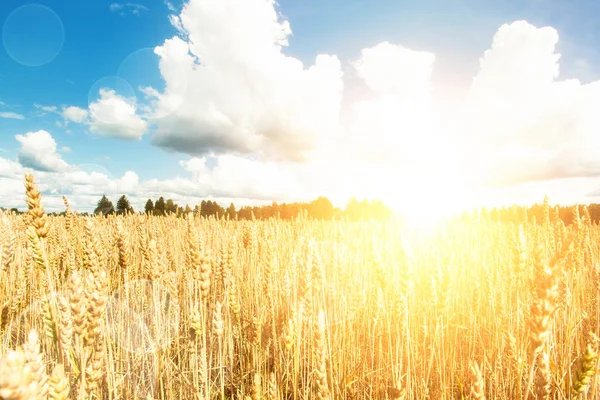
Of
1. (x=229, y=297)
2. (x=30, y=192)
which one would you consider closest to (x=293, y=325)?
(x=229, y=297)

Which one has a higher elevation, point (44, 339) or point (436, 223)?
point (436, 223)

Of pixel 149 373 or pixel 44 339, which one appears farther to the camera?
pixel 44 339

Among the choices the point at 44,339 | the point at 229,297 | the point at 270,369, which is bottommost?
the point at 270,369

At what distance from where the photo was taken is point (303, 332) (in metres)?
3.16

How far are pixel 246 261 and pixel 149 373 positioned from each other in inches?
105

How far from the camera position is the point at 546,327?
1.20 meters

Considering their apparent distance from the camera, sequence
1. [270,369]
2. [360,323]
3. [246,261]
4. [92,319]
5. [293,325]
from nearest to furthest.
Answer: [92,319] < [293,325] < [270,369] < [360,323] < [246,261]

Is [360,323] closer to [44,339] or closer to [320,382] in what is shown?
[320,382]

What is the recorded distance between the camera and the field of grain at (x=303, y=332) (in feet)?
5.01

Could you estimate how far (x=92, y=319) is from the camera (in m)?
1.48

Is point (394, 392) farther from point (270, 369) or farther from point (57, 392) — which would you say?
point (270, 369)

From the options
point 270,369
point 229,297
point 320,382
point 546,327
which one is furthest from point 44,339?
point 546,327

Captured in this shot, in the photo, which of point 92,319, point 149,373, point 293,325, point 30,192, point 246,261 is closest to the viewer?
point 92,319

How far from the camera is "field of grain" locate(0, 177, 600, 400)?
5.01ft
